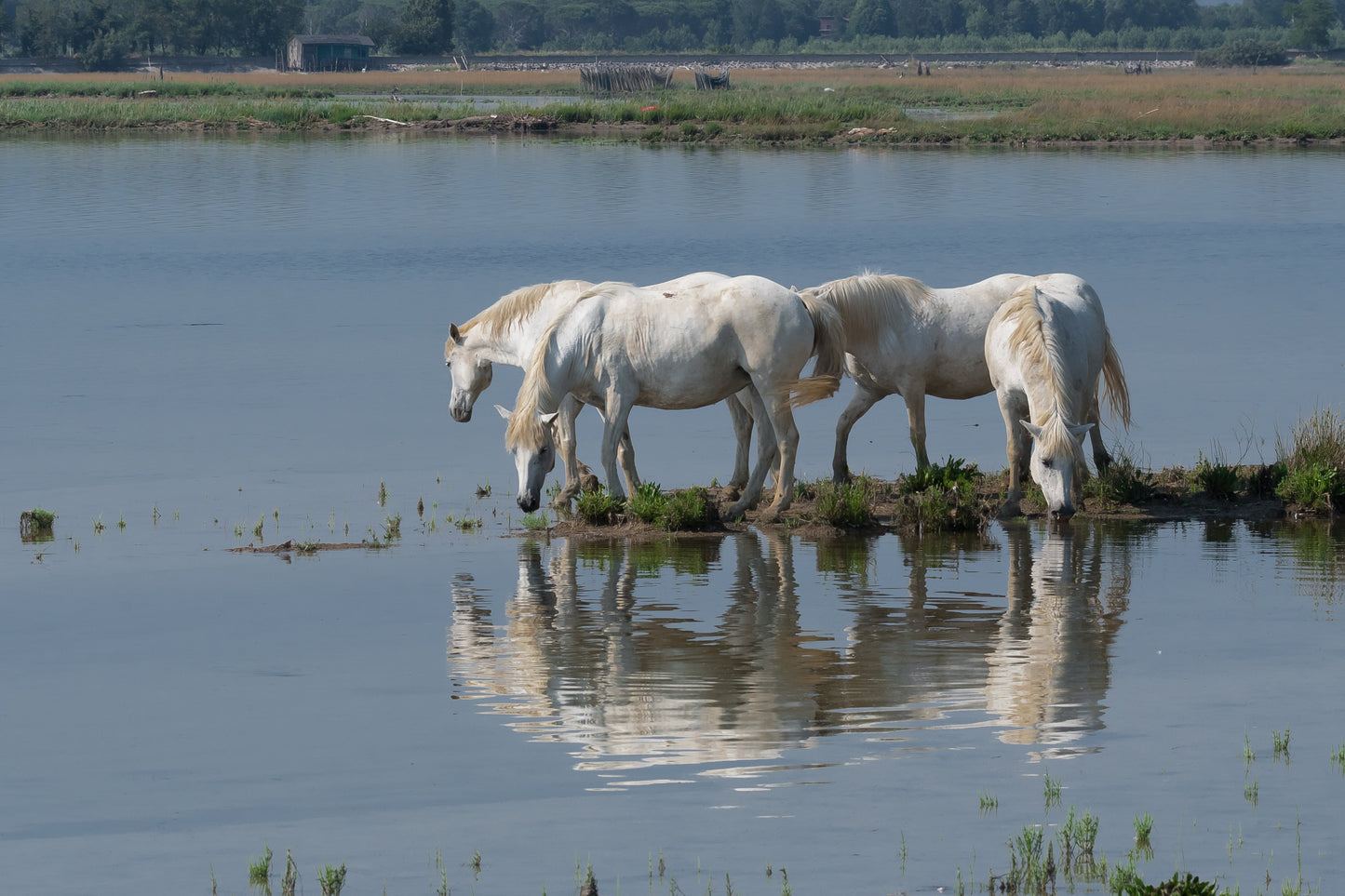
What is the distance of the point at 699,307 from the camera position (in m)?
11.1

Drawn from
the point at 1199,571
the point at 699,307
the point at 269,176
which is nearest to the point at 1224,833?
the point at 1199,571

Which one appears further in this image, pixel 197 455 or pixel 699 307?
pixel 197 455

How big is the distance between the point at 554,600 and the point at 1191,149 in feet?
163

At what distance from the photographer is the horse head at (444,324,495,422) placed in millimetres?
12671

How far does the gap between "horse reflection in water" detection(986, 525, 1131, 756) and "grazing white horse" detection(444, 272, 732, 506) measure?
267cm

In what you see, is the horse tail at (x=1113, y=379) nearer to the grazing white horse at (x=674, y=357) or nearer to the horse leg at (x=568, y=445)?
the grazing white horse at (x=674, y=357)

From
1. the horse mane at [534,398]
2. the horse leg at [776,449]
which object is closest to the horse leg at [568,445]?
the horse mane at [534,398]

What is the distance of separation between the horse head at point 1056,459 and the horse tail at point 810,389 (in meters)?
1.35

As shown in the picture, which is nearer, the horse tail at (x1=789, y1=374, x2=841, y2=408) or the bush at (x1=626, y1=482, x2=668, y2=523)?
the horse tail at (x1=789, y1=374, x2=841, y2=408)

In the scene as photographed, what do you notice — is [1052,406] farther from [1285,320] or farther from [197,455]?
[1285,320]

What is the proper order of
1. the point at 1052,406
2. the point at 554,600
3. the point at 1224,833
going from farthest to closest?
the point at 1052,406 < the point at 554,600 < the point at 1224,833

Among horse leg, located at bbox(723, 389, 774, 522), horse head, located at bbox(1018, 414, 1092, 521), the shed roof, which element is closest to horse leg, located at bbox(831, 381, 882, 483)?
horse leg, located at bbox(723, 389, 774, 522)

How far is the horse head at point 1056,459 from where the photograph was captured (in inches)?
414

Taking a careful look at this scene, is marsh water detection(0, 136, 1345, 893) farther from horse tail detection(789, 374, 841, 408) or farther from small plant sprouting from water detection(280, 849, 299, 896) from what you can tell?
horse tail detection(789, 374, 841, 408)
